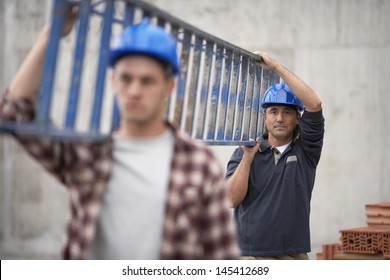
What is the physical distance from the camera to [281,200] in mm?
4906

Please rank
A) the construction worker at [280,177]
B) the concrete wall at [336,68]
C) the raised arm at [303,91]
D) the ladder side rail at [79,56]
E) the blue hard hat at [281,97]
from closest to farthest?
the ladder side rail at [79,56]
the raised arm at [303,91]
the construction worker at [280,177]
the blue hard hat at [281,97]
the concrete wall at [336,68]

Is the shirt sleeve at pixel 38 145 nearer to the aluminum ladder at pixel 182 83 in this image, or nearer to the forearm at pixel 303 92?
the aluminum ladder at pixel 182 83

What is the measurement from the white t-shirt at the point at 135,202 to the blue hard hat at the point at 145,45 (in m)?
0.26

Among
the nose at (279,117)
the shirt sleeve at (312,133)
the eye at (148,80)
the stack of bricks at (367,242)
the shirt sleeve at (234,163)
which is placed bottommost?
the stack of bricks at (367,242)

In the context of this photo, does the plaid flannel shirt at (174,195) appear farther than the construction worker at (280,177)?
No

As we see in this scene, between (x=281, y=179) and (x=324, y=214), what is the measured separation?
16.7ft

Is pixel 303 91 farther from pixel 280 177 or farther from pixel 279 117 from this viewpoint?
pixel 280 177

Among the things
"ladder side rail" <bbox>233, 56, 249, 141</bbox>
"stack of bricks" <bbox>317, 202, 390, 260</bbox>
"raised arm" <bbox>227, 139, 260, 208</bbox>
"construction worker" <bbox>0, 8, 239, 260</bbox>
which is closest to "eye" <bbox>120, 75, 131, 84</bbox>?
"construction worker" <bbox>0, 8, 239, 260</bbox>

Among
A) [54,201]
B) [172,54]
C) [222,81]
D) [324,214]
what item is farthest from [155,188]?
[54,201]

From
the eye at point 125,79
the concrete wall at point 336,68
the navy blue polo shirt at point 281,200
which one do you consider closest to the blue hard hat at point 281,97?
the navy blue polo shirt at point 281,200

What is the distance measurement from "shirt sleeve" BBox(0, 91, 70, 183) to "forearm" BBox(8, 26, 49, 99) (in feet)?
0.14

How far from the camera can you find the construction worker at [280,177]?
489cm

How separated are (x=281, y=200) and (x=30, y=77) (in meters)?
2.49

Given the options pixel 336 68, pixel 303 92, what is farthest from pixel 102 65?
pixel 336 68
